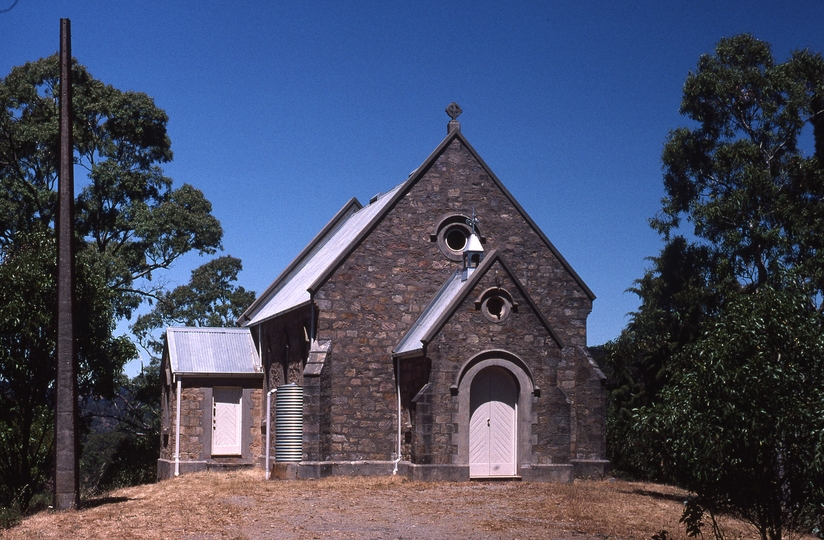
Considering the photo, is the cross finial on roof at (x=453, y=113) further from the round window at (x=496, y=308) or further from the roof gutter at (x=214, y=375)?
the roof gutter at (x=214, y=375)

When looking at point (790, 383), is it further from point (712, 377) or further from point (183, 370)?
point (183, 370)

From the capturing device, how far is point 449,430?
2361 cm

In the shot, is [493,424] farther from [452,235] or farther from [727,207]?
[727,207]

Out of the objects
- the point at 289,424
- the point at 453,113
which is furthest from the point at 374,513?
the point at 453,113

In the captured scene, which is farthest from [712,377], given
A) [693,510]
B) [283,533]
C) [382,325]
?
[382,325]

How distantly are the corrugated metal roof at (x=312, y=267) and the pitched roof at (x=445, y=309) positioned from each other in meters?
3.19

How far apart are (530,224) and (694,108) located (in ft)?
32.6

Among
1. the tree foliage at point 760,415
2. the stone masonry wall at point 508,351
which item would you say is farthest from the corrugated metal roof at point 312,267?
the tree foliage at point 760,415

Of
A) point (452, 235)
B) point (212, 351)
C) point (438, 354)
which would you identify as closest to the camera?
point (438, 354)

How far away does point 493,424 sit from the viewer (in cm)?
2441

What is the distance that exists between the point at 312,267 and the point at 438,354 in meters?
9.88

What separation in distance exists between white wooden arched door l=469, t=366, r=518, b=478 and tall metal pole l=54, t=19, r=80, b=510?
32.3 ft

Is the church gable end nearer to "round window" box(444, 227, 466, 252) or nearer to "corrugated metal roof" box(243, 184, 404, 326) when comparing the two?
"round window" box(444, 227, 466, 252)

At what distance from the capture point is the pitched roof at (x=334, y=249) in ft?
87.8
